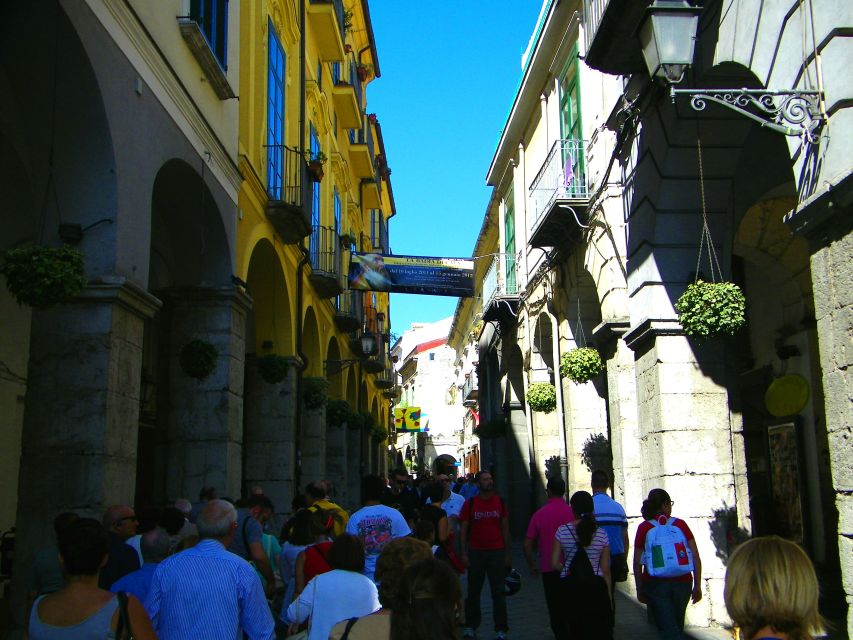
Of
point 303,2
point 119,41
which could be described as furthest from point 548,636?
point 303,2

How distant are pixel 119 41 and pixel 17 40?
3.49ft

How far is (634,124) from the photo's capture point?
10219 mm

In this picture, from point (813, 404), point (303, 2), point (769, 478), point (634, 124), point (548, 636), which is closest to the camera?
point (548, 636)

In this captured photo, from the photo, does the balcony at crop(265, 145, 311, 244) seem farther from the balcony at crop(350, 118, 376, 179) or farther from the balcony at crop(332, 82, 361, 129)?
the balcony at crop(350, 118, 376, 179)

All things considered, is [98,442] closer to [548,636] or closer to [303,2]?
[548,636]

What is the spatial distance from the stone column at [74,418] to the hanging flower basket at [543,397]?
10.9 meters

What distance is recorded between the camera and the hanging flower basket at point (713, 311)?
26.1 feet

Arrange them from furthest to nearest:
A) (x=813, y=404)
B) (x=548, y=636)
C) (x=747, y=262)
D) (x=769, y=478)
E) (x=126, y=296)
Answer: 1. (x=747, y=262)
2. (x=769, y=478)
3. (x=813, y=404)
4. (x=548, y=636)
5. (x=126, y=296)

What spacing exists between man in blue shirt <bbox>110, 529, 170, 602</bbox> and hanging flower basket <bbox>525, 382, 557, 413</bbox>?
41.2 feet

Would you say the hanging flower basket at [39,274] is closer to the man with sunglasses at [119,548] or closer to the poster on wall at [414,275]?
the man with sunglasses at [119,548]

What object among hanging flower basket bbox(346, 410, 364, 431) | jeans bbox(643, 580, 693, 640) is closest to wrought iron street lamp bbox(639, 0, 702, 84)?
jeans bbox(643, 580, 693, 640)

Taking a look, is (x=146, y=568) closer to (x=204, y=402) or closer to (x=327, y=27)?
(x=204, y=402)

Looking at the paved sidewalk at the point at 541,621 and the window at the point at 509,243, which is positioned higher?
the window at the point at 509,243

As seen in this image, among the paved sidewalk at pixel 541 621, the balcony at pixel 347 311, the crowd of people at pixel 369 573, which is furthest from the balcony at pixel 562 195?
the balcony at pixel 347 311
